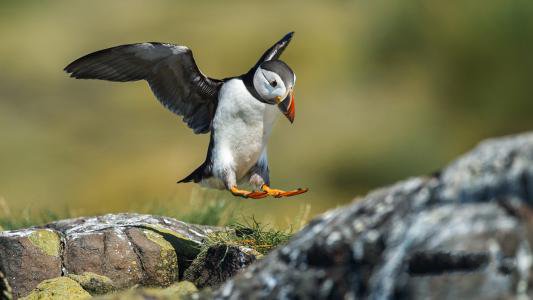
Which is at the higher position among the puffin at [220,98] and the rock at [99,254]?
the puffin at [220,98]

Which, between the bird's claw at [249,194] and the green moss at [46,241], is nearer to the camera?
the green moss at [46,241]

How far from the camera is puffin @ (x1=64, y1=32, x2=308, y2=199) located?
787 centimetres

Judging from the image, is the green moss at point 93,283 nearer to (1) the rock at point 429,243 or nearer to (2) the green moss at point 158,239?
(2) the green moss at point 158,239

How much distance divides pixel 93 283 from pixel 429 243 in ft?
7.86

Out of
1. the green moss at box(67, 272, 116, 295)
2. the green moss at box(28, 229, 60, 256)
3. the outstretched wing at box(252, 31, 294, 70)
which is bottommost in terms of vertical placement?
the green moss at box(67, 272, 116, 295)

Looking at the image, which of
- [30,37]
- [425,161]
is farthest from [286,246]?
[30,37]

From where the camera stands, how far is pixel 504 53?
16.7 meters

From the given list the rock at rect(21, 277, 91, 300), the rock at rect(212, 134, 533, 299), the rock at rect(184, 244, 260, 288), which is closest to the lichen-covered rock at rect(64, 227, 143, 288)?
the rock at rect(184, 244, 260, 288)

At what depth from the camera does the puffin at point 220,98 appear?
7.87 m

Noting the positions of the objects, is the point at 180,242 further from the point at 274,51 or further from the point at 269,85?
the point at 274,51

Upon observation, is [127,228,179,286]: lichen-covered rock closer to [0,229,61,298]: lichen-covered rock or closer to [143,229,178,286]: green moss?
[143,229,178,286]: green moss

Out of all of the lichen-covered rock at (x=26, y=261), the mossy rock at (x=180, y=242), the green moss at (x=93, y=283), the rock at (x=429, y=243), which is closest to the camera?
the rock at (x=429, y=243)

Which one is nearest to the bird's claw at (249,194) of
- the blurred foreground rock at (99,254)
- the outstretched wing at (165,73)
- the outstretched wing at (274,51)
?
the outstretched wing at (165,73)

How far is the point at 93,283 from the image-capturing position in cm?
560
